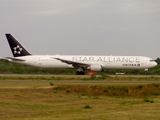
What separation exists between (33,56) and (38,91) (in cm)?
3456

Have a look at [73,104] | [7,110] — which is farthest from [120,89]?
[7,110]

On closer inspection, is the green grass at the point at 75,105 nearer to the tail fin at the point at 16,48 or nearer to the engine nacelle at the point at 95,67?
the engine nacelle at the point at 95,67

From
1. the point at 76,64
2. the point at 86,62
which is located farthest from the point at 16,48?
the point at 86,62

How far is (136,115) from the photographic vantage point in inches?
753

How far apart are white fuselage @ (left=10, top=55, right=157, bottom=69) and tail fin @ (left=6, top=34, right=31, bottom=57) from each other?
4.47 ft

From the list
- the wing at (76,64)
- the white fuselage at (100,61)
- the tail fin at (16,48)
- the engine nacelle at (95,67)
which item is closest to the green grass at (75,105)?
the engine nacelle at (95,67)

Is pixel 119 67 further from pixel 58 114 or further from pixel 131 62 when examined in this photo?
pixel 58 114

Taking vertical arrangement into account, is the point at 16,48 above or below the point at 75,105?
above

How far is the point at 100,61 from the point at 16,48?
1340 centimetres

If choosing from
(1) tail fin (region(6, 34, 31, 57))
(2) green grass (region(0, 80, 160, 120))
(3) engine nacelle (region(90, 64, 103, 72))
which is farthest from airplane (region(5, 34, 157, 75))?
(2) green grass (region(0, 80, 160, 120))

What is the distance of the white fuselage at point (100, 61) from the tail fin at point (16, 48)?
1.36m

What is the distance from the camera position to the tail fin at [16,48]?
6688 cm

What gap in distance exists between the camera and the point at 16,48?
66.9 meters

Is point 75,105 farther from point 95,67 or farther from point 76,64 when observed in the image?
point 76,64
